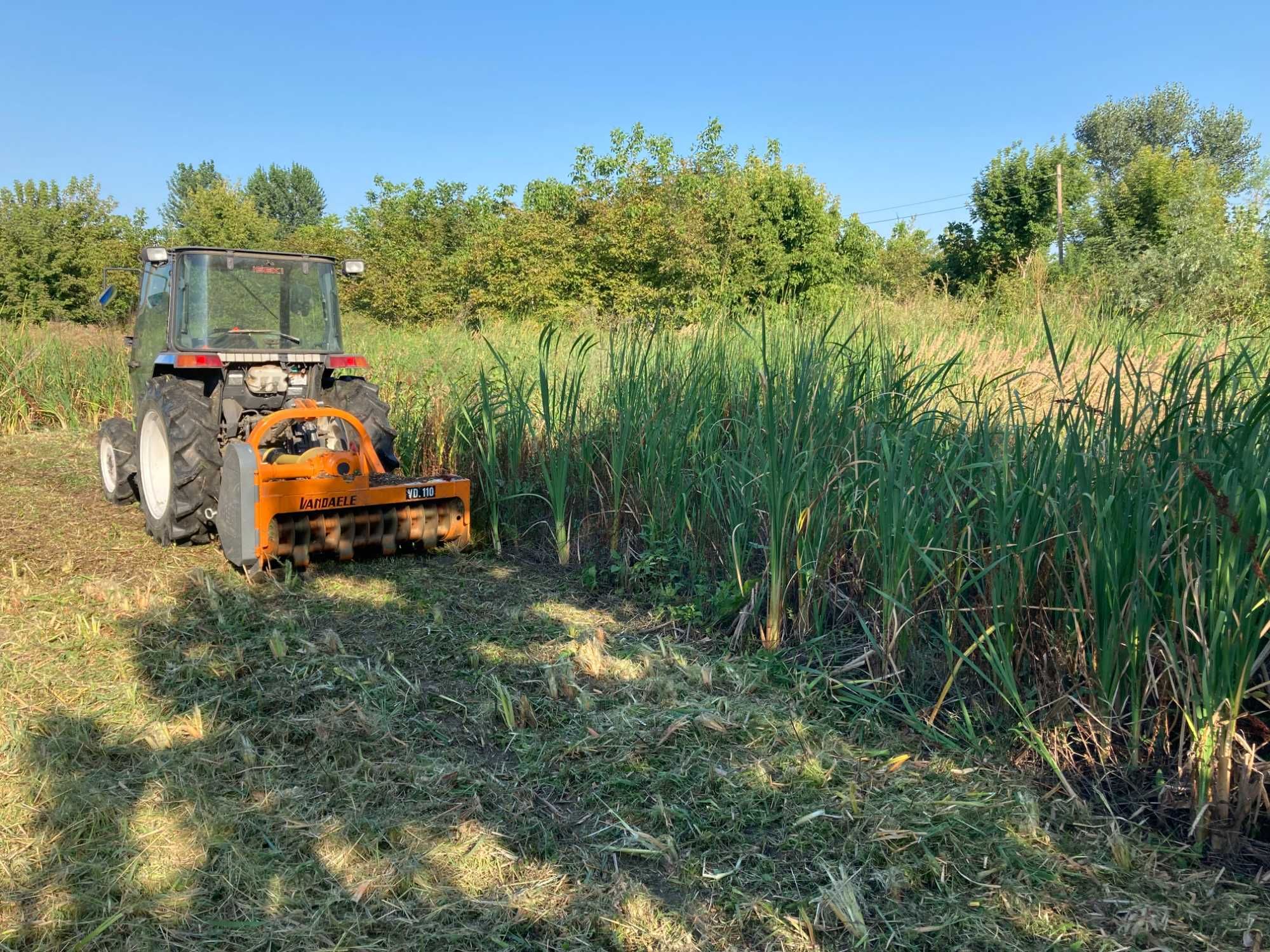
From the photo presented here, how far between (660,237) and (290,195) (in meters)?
54.8

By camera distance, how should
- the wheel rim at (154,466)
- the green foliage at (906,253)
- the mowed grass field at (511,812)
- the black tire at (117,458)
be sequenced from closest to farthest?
the mowed grass field at (511,812), the wheel rim at (154,466), the black tire at (117,458), the green foliage at (906,253)

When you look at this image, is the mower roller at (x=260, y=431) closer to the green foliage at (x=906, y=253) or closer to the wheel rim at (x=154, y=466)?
the wheel rim at (x=154, y=466)

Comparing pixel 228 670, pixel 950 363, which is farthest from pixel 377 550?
pixel 950 363

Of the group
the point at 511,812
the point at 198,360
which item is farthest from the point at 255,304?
the point at 511,812

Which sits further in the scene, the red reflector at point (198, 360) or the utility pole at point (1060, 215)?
the utility pole at point (1060, 215)

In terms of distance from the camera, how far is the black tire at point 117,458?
245 inches

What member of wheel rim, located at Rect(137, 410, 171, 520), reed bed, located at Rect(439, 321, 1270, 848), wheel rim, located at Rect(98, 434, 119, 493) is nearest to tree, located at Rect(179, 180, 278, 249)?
wheel rim, located at Rect(98, 434, 119, 493)

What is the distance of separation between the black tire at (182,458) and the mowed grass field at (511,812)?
3.83 feet

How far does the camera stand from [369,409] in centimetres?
548

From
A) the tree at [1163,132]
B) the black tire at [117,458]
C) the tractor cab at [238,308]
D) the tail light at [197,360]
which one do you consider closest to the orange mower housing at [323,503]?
the tail light at [197,360]

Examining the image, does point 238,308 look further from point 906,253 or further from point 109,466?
point 906,253

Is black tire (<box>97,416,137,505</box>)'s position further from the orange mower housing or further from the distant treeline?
the distant treeline

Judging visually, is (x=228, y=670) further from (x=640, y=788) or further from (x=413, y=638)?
(x=640, y=788)

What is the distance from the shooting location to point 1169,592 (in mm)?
2477
